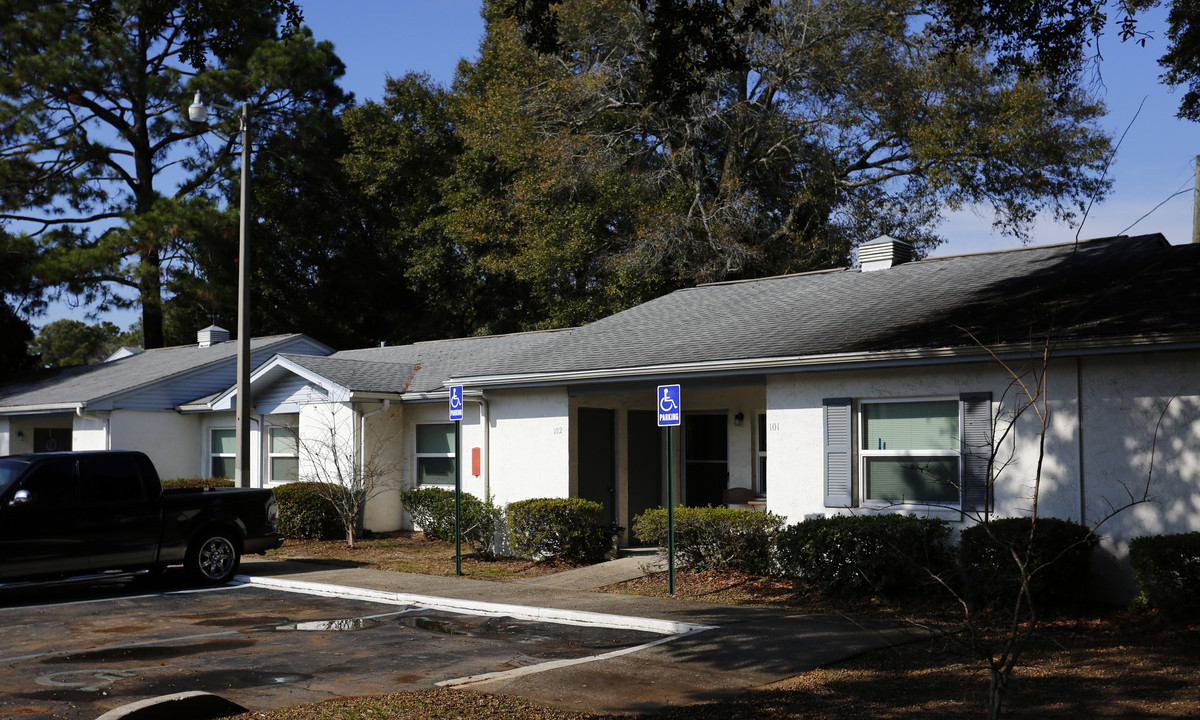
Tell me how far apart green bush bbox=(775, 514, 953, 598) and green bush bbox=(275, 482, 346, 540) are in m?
11.3

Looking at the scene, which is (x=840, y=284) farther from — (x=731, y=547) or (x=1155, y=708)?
(x=1155, y=708)

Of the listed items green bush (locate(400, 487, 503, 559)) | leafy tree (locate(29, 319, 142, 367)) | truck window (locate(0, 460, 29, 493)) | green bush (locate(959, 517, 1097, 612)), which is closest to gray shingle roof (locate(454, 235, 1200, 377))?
green bush (locate(959, 517, 1097, 612))

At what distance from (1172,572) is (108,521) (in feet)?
41.4

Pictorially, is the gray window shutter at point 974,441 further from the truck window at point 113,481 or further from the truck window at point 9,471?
the truck window at point 9,471

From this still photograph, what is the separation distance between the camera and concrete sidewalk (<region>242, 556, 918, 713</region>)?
7.93m

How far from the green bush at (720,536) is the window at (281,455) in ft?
36.4

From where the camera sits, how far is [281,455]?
75.8 feet

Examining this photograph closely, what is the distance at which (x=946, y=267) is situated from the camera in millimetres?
17344

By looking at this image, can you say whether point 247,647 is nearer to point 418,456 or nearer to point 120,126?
point 418,456

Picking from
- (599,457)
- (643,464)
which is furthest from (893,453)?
(643,464)

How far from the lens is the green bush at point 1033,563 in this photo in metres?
10.8

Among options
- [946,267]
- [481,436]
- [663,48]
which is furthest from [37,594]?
[946,267]

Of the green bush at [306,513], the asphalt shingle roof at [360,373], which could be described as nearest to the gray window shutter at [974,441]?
the asphalt shingle roof at [360,373]

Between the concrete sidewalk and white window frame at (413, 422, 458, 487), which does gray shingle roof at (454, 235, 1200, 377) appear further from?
the concrete sidewalk
